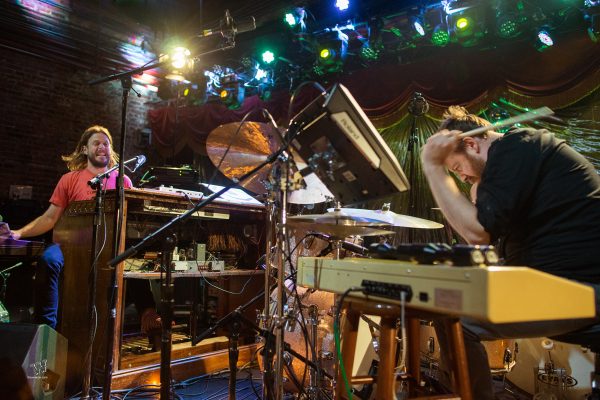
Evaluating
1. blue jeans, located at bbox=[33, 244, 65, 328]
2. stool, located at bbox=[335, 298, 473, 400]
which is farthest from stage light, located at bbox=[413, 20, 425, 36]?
blue jeans, located at bbox=[33, 244, 65, 328]

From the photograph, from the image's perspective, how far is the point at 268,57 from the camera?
6.11 metres

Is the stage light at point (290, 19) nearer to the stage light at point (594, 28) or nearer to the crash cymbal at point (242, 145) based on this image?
the stage light at point (594, 28)

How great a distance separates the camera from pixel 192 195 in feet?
11.1

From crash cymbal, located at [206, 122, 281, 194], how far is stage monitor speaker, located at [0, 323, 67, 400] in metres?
1.28

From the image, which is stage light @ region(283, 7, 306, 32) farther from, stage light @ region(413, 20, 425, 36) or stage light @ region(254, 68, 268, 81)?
stage light @ region(413, 20, 425, 36)

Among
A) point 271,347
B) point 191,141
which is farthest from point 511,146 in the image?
point 191,141

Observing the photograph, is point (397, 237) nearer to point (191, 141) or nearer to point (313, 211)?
point (313, 211)

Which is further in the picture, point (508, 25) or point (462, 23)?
point (462, 23)

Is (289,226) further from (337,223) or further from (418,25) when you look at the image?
(418,25)

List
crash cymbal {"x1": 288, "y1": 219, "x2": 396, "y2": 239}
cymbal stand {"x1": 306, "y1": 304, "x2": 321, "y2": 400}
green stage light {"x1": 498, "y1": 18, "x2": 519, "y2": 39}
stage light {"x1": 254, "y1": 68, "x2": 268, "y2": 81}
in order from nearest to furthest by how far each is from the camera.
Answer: crash cymbal {"x1": 288, "y1": 219, "x2": 396, "y2": 239}
cymbal stand {"x1": 306, "y1": 304, "x2": 321, "y2": 400}
green stage light {"x1": 498, "y1": 18, "x2": 519, "y2": 39}
stage light {"x1": 254, "y1": 68, "x2": 268, "y2": 81}

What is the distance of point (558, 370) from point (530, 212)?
1.65 metres

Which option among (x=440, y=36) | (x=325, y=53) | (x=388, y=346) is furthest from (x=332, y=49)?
(x=388, y=346)

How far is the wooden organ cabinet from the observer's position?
2869 mm

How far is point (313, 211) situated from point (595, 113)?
3449 millimetres
